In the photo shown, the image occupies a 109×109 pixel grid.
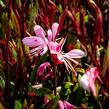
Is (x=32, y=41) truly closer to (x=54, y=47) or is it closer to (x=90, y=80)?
Result: (x=54, y=47)

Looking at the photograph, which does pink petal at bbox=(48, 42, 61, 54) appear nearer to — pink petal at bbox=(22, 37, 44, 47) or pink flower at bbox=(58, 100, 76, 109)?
pink petal at bbox=(22, 37, 44, 47)

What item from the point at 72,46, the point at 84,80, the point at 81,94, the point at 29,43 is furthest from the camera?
the point at 72,46

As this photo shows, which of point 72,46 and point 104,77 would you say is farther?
point 72,46

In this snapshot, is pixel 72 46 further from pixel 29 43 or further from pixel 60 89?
pixel 29 43

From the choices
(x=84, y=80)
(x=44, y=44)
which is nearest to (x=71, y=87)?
(x=44, y=44)

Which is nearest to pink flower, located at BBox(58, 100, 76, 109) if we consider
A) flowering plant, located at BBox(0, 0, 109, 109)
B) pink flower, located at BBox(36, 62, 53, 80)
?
flowering plant, located at BBox(0, 0, 109, 109)

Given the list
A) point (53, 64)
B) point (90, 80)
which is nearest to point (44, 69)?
point (53, 64)

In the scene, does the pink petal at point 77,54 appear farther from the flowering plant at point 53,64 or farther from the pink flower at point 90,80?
the pink flower at point 90,80
